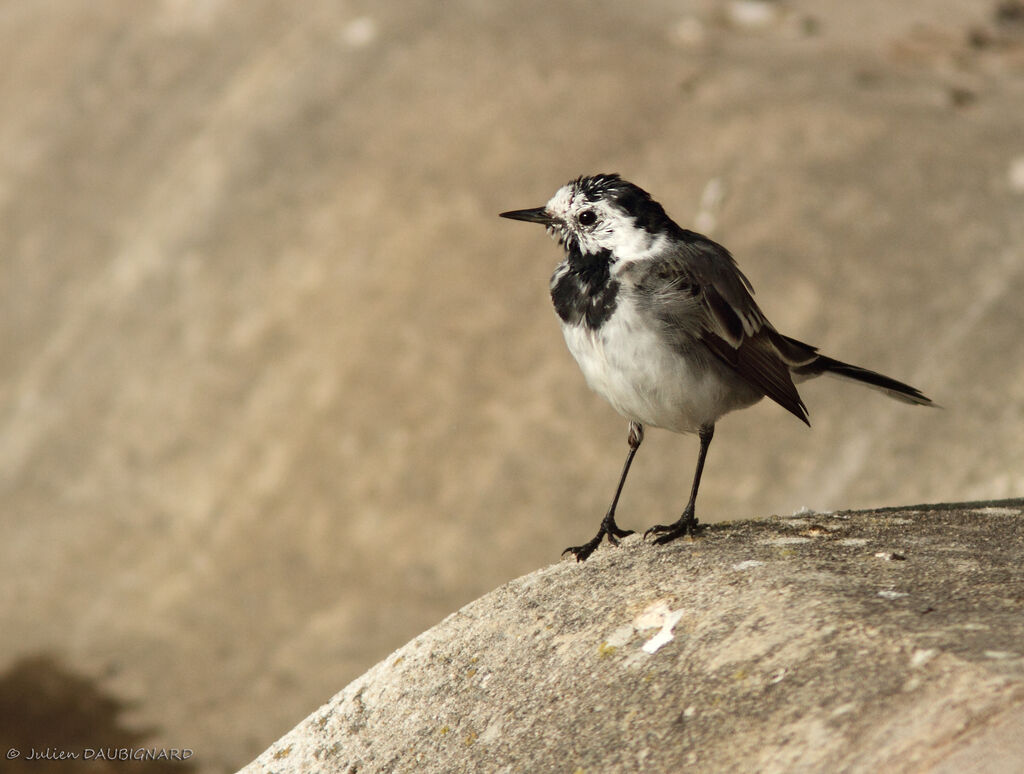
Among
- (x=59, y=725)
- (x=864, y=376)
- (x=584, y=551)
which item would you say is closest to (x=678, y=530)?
(x=584, y=551)

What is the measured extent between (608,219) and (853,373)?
175 centimetres

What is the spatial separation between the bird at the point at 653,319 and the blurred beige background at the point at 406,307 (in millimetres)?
5158

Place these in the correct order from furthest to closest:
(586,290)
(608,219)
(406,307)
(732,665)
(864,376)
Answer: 1. (406,307)
2. (864,376)
3. (608,219)
4. (586,290)
5. (732,665)

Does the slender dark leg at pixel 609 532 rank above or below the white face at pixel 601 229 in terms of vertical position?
below

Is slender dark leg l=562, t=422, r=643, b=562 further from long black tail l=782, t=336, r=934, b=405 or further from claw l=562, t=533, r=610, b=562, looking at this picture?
long black tail l=782, t=336, r=934, b=405

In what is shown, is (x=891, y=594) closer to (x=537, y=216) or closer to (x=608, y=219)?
(x=608, y=219)

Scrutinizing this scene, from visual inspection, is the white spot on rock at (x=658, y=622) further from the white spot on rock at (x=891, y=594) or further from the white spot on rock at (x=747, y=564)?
the white spot on rock at (x=891, y=594)

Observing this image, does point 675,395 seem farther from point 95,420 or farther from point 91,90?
point 91,90

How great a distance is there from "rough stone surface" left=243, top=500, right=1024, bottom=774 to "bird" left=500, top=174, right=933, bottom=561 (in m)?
0.67

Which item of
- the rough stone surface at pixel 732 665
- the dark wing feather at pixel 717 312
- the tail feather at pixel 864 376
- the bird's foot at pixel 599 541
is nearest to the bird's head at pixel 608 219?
A: the dark wing feather at pixel 717 312

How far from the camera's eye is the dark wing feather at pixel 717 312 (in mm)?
5684

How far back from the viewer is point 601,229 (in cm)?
591

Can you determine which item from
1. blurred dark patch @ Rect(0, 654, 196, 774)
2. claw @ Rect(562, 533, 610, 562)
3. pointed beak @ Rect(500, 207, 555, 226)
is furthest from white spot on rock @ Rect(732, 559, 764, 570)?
blurred dark patch @ Rect(0, 654, 196, 774)

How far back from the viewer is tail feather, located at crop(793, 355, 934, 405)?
21.3ft
